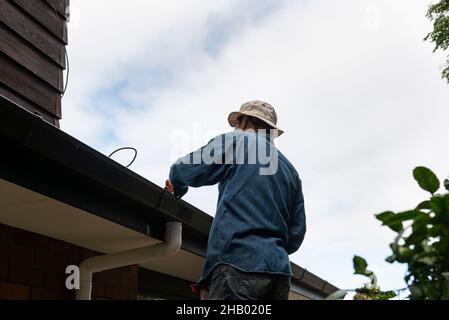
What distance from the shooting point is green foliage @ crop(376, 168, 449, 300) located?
98cm

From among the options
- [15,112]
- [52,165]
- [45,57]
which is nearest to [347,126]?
[45,57]

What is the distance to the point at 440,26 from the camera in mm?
9109

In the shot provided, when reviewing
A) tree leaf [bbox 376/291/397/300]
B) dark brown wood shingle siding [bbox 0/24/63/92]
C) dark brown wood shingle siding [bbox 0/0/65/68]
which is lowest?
tree leaf [bbox 376/291/397/300]

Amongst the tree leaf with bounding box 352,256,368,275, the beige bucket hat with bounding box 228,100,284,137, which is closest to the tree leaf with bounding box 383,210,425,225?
the tree leaf with bounding box 352,256,368,275

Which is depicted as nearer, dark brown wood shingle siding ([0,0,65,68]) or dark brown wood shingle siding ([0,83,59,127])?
dark brown wood shingle siding ([0,83,59,127])

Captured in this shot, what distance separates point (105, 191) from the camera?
306 cm

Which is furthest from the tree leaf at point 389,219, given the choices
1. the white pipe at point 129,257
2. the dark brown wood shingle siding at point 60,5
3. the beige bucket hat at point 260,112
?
the dark brown wood shingle siding at point 60,5

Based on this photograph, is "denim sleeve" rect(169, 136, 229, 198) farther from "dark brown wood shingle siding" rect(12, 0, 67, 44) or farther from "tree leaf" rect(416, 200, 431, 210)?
"dark brown wood shingle siding" rect(12, 0, 67, 44)

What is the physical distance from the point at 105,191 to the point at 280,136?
1071 millimetres

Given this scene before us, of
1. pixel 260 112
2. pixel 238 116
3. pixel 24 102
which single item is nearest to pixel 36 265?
pixel 24 102

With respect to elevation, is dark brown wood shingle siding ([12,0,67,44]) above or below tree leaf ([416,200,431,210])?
above

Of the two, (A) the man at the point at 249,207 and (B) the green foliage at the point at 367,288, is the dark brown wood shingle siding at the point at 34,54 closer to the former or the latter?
(A) the man at the point at 249,207

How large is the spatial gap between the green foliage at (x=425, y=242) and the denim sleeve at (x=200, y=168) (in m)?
1.20

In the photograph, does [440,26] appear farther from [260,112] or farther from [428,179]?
[428,179]
